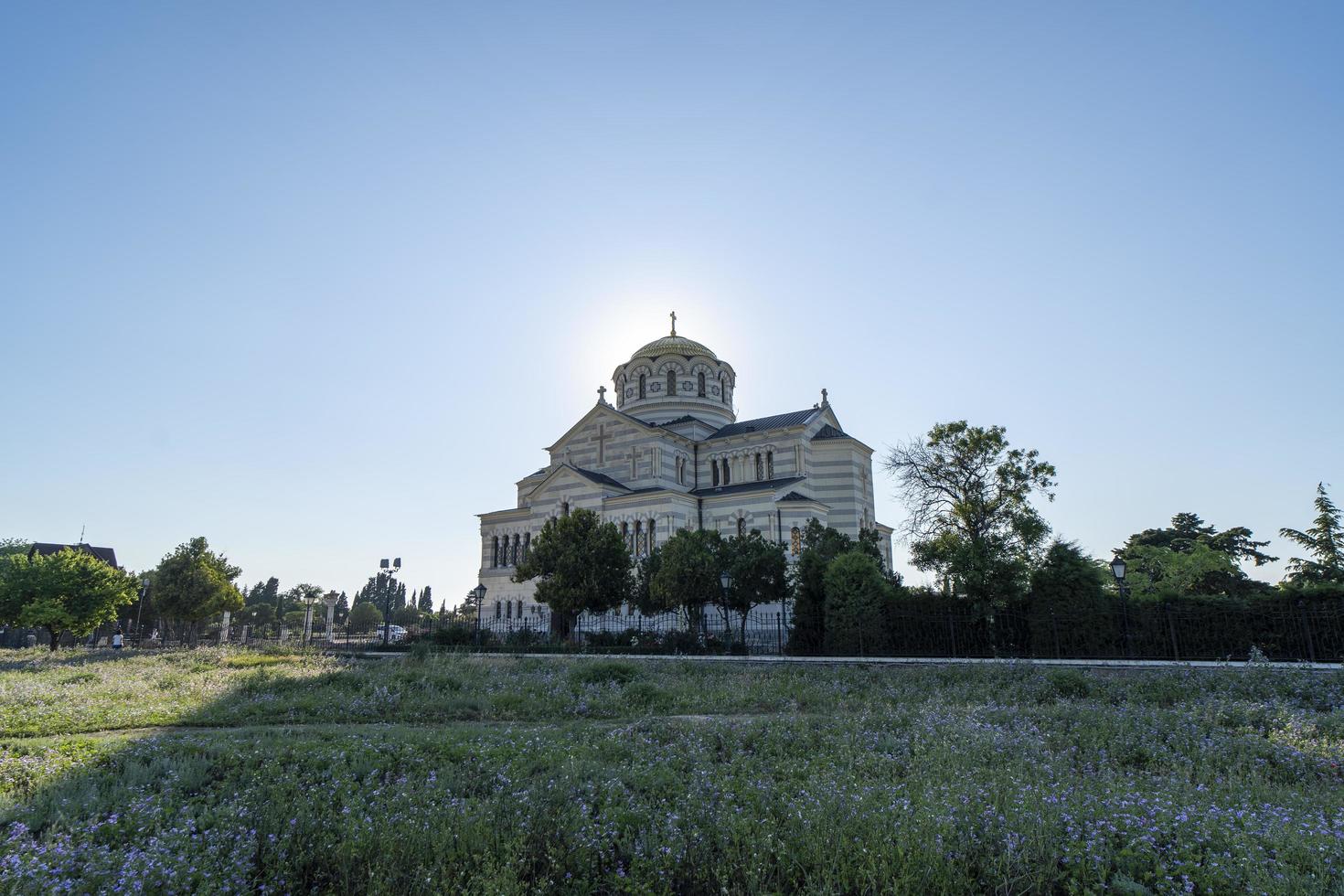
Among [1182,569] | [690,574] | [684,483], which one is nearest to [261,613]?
[684,483]

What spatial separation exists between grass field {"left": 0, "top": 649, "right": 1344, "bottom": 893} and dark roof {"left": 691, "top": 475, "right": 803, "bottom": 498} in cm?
2407

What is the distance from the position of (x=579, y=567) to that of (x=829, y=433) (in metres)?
17.0

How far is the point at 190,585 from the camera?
122 ft

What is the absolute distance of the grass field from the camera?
17.5 ft

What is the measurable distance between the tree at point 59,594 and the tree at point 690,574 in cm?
2538

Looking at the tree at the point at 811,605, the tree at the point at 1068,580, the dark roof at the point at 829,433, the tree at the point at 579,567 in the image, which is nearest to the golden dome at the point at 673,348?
the dark roof at the point at 829,433

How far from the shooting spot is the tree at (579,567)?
97.5 ft

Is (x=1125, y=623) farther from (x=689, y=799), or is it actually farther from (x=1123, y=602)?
(x=689, y=799)

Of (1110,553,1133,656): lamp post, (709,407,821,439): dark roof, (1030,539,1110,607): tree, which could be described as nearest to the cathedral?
(709,407,821,439): dark roof

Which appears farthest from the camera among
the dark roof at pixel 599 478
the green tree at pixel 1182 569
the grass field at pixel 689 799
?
the green tree at pixel 1182 569

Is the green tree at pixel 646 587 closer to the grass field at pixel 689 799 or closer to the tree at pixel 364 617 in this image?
the grass field at pixel 689 799

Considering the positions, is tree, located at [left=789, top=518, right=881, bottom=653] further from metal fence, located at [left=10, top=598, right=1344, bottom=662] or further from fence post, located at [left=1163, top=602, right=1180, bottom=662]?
fence post, located at [left=1163, top=602, right=1180, bottom=662]

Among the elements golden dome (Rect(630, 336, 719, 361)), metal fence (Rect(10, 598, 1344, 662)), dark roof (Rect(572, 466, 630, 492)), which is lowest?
metal fence (Rect(10, 598, 1344, 662))

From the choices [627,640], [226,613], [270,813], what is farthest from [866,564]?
[226,613]
